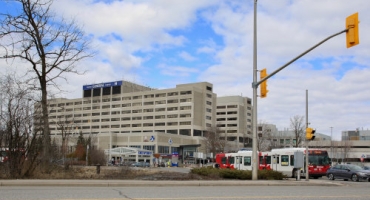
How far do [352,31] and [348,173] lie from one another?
1947cm

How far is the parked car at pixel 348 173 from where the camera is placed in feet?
101

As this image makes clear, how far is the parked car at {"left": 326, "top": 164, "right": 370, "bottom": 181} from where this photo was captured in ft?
101

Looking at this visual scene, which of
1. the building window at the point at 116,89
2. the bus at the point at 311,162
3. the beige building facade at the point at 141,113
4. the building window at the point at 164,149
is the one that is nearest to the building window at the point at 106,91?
the beige building facade at the point at 141,113

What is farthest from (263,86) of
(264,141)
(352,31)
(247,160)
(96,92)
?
(96,92)

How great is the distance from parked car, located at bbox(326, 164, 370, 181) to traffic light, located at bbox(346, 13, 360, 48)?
1804 cm

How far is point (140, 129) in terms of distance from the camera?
15700cm

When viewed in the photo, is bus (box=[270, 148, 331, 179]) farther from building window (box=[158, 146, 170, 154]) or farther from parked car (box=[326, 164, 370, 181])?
building window (box=[158, 146, 170, 154])

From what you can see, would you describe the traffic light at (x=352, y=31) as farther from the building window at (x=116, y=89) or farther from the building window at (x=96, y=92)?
the building window at (x=96, y=92)

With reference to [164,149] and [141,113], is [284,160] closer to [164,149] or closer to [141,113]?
[164,149]

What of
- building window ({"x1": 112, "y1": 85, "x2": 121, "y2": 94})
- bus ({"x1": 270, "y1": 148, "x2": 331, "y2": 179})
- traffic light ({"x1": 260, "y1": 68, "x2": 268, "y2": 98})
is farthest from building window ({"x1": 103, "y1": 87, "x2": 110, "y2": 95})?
traffic light ({"x1": 260, "y1": 68, "x2": 268, "y2": 98})

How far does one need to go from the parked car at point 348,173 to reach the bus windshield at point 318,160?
1.07m

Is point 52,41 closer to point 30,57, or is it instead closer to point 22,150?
point 30,57

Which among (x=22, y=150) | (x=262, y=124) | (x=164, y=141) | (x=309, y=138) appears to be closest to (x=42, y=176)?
(x=22, y=150)

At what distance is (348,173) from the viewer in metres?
32.2
